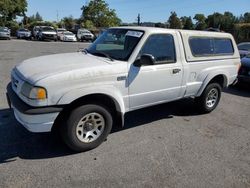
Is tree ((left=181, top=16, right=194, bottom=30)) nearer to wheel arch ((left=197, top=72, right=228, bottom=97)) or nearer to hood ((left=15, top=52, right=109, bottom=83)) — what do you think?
wheel arch ((left=197, top=72, right=228, bottom=97))

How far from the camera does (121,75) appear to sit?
453 cm

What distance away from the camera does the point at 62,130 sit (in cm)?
416

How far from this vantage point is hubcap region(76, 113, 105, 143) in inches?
169

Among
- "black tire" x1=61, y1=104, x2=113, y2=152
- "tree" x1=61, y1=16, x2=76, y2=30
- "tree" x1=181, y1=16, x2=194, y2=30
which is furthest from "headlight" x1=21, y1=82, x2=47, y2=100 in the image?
"tree" x1=181, y1=16, x2=194, y2=30

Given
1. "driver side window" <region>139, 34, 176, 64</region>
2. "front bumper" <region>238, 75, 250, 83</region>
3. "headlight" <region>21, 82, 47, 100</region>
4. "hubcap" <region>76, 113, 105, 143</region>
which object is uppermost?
"driver side window" <region>139, 34, 176, 64</region>

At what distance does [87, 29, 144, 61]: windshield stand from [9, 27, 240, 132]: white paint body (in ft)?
0.44

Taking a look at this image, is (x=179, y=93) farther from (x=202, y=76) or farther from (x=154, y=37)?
(x=154, y=37)

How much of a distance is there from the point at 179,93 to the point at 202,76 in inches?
28.5

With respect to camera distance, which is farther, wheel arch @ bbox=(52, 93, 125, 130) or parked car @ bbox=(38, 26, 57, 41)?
parked car @ bbox=(38, 26, 57, 41)

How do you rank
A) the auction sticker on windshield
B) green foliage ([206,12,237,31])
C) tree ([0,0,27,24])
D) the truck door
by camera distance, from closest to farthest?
the truck door
the auction sticker on windshield
tree ([0,0,27,24])
green foliage ([206,12,237,31])

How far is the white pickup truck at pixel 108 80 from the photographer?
12.9 feet

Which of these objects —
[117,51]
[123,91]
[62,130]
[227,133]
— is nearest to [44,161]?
[62,130]

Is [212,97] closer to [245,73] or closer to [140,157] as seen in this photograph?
[140,157]

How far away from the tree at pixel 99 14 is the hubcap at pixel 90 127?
205 feet
